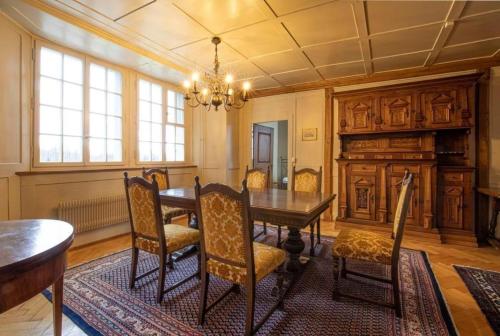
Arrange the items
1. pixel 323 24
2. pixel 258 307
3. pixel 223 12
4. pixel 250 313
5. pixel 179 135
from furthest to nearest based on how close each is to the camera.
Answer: pixel 179 135, pixel 323 24, pixel 223 12, pixel 258 307, pixel 250 313

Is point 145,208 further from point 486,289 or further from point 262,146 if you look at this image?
point 262,146

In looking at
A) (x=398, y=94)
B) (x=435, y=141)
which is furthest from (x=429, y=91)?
(x=435, y=141)

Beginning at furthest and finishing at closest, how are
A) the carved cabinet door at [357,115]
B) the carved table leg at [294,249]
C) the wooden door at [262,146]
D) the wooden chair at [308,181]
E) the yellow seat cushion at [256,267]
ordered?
the wooden door at [262,146] → the carved cabinet door at [357,115] → the wooden chair at [308,181] → the carved table leg at [294,249] → the yellow seat cushion at [256,267]

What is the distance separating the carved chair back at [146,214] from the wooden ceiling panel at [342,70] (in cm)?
313

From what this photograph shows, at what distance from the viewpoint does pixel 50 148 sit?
10.00 feet

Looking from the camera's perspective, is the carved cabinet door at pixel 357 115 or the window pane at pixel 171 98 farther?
the window pane at pixel 171 98

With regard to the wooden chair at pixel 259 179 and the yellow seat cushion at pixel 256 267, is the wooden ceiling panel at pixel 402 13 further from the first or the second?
the yellow seat cushion at pixel 256 267

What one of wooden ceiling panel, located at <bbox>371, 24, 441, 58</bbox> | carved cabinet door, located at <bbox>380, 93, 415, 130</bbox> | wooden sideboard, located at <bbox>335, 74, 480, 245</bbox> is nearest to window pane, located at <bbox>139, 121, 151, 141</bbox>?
wooden sideboard, located at <bbox>335, 74, 480, 245</bbox>

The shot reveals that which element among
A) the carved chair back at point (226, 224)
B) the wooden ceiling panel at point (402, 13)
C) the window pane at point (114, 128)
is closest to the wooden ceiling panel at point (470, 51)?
the wooden ceiling panel at point (402, 13)

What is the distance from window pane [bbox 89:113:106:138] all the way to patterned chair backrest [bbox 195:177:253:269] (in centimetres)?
263

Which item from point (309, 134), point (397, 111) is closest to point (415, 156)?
point (397, 111)

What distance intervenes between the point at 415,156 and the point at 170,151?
158 inches

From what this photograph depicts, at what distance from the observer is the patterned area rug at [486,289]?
182 cm

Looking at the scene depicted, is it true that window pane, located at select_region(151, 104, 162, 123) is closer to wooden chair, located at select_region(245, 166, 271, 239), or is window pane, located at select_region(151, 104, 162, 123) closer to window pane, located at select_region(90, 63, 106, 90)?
window pane, located at select_region(90, 63, 106, 90)
